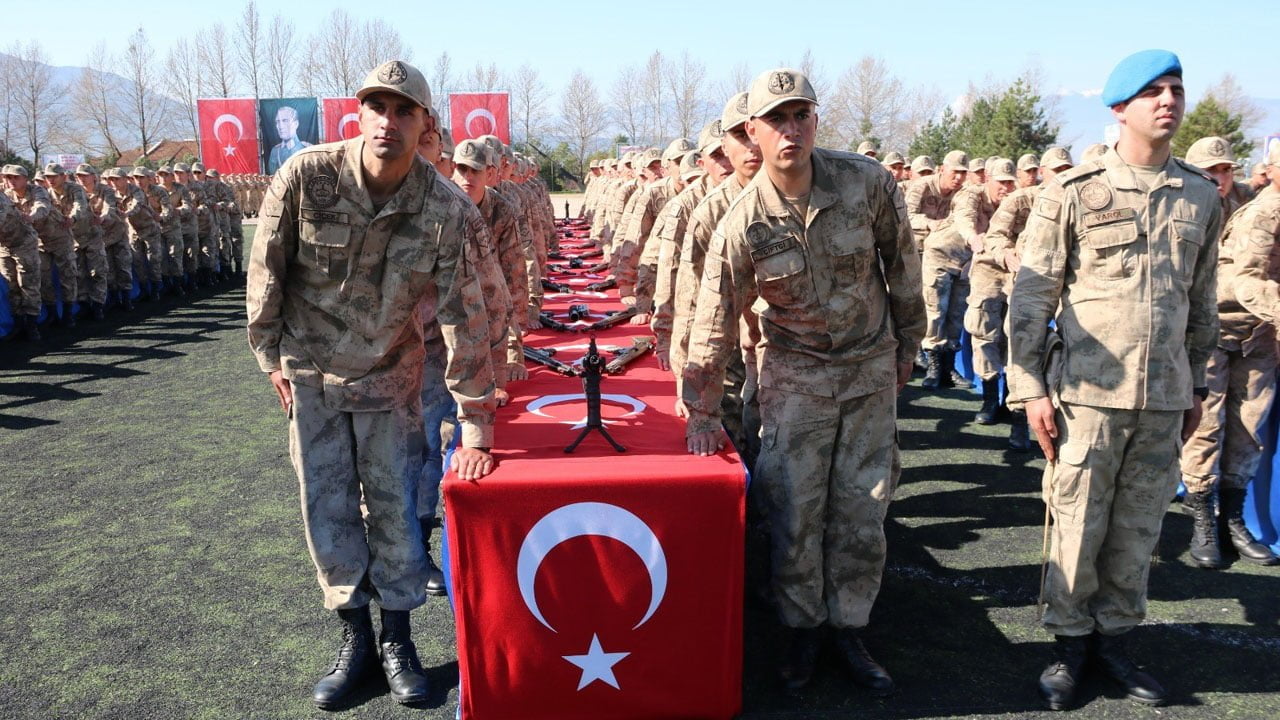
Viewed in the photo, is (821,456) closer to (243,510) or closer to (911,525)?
(911,525)

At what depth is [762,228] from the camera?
306cm

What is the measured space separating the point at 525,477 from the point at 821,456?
38.7 inches

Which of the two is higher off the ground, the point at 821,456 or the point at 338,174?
the point at 338,174

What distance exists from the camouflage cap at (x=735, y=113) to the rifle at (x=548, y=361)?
4.63 ft

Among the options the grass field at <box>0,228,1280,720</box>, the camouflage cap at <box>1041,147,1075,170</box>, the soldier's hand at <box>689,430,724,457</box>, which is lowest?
the grass field at <box>0,228,1280,720</box>

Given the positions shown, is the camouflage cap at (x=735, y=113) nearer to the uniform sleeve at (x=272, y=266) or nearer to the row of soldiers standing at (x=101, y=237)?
the uniform sleeve at (x=272, y=266)

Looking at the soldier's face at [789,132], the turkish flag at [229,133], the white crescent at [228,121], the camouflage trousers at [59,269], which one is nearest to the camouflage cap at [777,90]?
the soldier's face at [789,132]

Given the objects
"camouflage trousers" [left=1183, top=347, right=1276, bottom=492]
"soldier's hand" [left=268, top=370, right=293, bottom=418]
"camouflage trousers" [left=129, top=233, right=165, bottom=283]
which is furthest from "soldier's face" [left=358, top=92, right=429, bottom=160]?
"camouflage trousers" [left=129, top=233, right=165, bottom=283]

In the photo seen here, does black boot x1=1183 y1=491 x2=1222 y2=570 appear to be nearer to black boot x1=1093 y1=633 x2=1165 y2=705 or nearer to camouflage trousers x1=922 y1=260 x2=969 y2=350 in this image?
black boot x1=1093 y1=633 x2=1165 y2=705

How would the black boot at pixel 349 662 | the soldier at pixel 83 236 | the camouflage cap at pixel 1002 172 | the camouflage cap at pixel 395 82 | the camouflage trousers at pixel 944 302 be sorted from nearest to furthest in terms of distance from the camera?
the camouflage cap at pixel 395 82 < the black boot at pixel 349 662 < the camouflage cap at pixel 1002 172 < the camouflage trousers at pixel 944 302 < the soldier at pixel 83 236

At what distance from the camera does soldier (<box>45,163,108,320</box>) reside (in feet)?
37.6

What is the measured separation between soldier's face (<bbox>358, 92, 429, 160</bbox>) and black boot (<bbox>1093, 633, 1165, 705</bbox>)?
2.78 meters

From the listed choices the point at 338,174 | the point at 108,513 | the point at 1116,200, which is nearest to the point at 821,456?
the point at 1116,200

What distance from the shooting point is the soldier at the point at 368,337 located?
2955 mm
